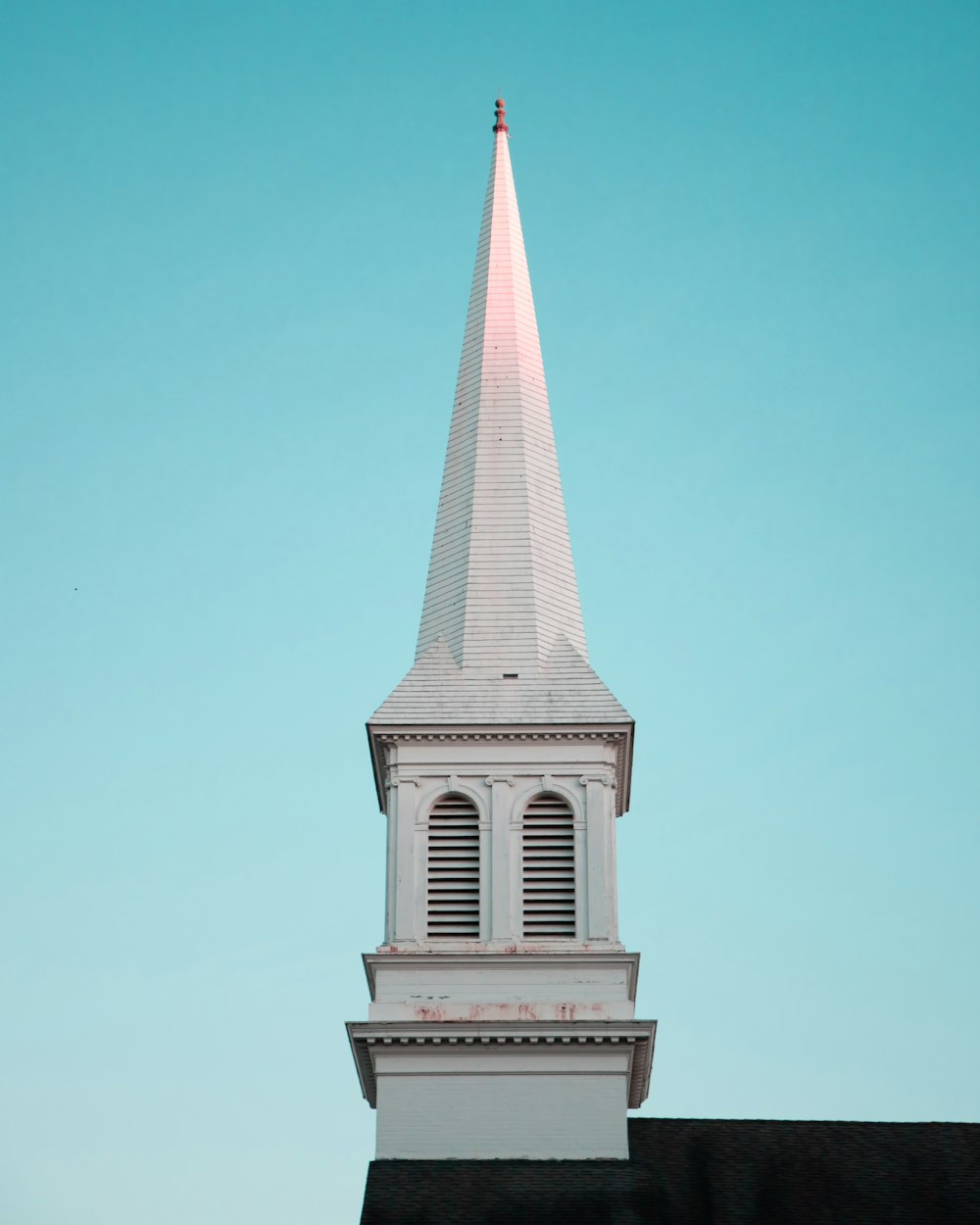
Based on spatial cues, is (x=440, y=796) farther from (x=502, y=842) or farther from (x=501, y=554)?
(x=501, y=554)

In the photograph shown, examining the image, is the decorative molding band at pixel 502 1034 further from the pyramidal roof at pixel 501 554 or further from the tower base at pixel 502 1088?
the pyramidal roof at pixel 501 554

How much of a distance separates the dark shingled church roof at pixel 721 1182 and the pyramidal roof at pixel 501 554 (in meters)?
7.96

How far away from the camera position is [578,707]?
4066cm

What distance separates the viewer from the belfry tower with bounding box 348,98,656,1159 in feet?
123

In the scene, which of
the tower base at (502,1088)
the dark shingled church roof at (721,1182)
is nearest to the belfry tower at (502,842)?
the tower base at (502,1088)

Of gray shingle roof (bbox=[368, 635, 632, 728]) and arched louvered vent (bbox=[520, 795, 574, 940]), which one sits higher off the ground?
gray shingle roof (bbox=[368, 635, 632, 728])

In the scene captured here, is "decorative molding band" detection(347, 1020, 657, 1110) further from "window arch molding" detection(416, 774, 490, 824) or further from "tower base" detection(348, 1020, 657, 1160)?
"window arch molding" detection(416, 774, 490, 824)

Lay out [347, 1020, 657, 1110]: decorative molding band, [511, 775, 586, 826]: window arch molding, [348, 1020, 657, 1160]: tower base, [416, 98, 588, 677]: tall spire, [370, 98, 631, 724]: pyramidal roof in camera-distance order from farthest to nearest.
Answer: [416, 98, 588, 677]: tall spire
[370, 98, 631, 724]: pyramidal roof
[511, 775, 586, 826]: window arch molding
[347, 1020, 657, 1110]: decorative molding band
[348, 1020, 657, 1160]: tower base

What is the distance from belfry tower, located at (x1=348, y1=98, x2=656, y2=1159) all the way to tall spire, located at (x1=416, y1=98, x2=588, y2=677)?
1.7 inches

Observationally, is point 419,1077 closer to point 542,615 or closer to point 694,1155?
point 694,1155

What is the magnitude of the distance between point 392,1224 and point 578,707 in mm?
10218

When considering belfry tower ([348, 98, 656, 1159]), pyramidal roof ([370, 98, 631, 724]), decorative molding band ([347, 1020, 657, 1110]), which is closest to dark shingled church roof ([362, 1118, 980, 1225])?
belfry tower ([348, 98, 656, 1159])

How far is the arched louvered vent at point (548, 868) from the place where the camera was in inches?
1543

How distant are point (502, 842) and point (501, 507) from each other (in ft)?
23.6
